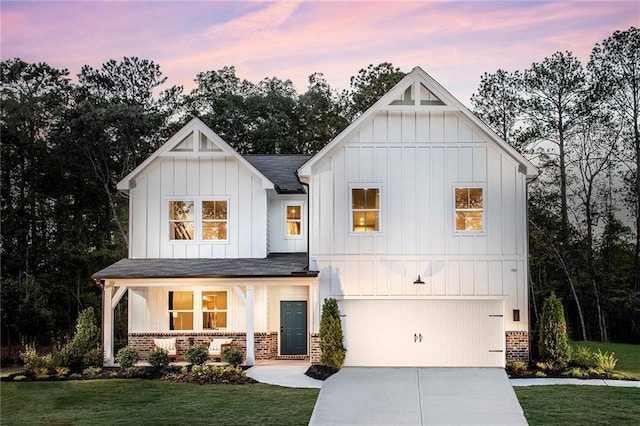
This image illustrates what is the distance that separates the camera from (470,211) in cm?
2044

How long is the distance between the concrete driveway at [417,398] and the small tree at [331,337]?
0.41 meters

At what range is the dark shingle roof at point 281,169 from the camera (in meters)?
23.6

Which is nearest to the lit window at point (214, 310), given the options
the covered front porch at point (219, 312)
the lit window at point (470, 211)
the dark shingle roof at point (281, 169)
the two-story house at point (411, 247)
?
the covered front porch at point (219, 312)

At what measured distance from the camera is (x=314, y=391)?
17.2m

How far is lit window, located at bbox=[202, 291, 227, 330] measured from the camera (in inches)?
881

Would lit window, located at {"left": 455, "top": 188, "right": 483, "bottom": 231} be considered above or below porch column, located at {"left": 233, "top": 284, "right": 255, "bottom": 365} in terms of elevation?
above

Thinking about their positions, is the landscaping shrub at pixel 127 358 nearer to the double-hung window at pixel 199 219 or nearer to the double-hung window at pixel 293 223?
the double-hung window at pixel 199 219

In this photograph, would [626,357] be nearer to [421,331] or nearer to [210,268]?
[421,331]

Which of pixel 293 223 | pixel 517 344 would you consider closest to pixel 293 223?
pixel 293 223

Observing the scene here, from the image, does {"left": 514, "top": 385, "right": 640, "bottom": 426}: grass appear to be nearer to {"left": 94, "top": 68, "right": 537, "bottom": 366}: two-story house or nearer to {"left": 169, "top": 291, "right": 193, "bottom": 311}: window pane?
{"left": 94, "top": 68, "right": 537, "bottom": 366}: two-story house

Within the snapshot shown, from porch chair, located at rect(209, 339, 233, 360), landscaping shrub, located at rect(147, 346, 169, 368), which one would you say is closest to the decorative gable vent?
porch chair, located at rect(209, 339, 233, 360)

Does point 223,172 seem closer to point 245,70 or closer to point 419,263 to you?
point 419,263

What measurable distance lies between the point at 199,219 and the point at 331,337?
5.99 metres

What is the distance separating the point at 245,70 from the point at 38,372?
24.3m
